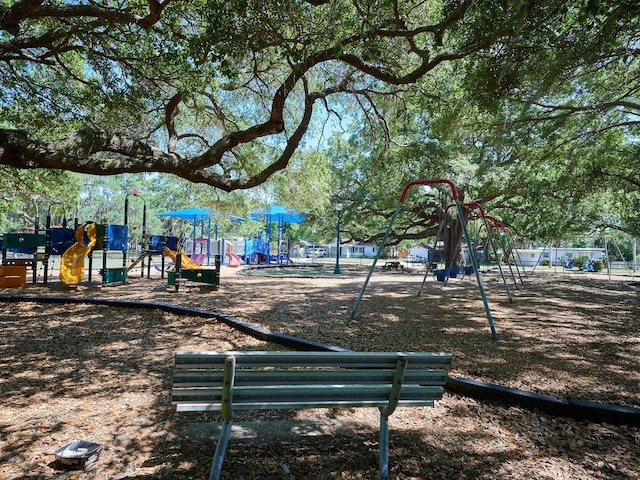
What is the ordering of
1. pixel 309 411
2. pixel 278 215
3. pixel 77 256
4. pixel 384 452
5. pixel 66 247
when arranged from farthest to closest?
1. pixel 278 215
2. pixel 66 247
3. pixel 77 256
4. pixel 309 411
5. pixel 384 452

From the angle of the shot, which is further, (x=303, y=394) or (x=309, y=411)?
(x=309, y=411)

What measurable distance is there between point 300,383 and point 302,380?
0.06 feet

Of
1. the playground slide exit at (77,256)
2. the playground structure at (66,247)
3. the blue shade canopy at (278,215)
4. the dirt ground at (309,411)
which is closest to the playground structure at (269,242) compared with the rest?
the blue shade canopy at (278,215)

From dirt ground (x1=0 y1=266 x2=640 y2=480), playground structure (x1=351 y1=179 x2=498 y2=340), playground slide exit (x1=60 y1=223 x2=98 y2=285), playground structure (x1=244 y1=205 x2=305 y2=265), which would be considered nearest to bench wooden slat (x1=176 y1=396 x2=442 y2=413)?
dirt ground (x1=0 y1=266 x2=640 y2=480)

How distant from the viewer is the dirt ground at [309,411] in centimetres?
226

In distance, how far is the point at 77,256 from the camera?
31.3ft

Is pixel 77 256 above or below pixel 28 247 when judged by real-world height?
below

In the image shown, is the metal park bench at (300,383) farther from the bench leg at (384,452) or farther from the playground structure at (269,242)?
the playground structure at (269,242)

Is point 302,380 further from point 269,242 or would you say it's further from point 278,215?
point 269,242

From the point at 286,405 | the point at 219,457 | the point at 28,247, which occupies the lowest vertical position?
the point at 219,457

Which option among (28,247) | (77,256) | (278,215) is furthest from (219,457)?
(278,215)

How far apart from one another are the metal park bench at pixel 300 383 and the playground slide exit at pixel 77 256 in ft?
28.4

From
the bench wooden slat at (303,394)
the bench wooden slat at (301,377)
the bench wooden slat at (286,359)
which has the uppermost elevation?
the bench wooden slat at (286,359)

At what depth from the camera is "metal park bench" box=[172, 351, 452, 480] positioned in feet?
6.61
